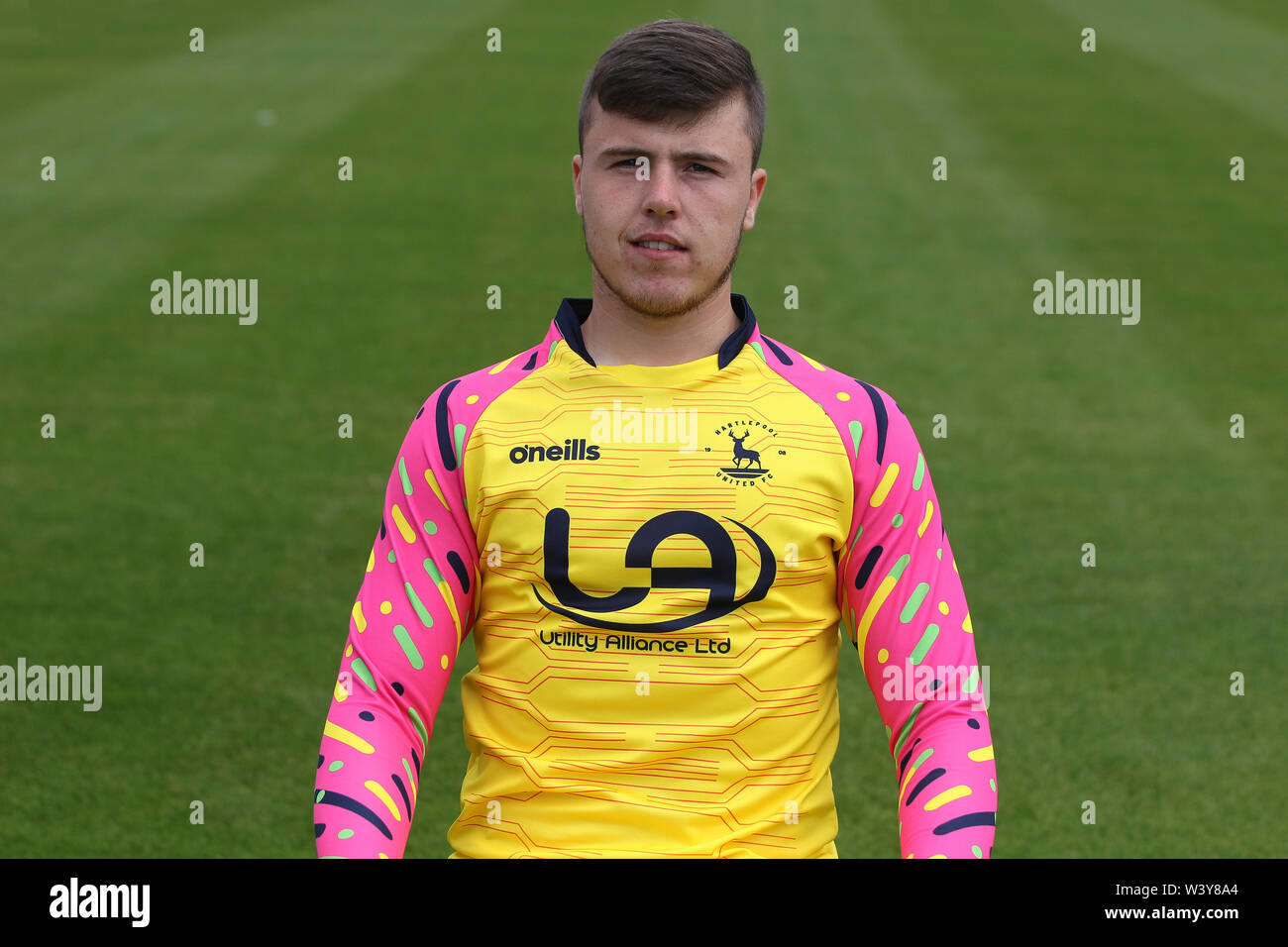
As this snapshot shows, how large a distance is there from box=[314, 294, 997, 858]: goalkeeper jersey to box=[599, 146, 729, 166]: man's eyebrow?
369 mm

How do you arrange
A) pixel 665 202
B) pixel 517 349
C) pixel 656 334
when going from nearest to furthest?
pixel 665 202
pixel 656 334
pixel 517 349

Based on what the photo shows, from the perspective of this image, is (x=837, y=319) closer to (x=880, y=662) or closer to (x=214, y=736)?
(x=214, y=736)

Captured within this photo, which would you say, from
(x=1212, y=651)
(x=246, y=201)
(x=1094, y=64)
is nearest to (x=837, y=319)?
(x=1212, y=651)

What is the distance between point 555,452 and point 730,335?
416 mm

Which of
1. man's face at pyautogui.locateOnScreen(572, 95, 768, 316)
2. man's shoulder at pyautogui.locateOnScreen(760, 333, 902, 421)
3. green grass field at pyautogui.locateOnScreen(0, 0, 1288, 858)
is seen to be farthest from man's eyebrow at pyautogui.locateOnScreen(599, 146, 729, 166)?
green grass field at pyautogui.locateOnScreen(0, 0, 1288, 858)

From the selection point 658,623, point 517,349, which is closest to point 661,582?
point 658,623

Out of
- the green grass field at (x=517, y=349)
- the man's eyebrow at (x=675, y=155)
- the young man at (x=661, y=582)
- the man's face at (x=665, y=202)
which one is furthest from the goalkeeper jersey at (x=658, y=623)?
the green grass field at (x=517, y=349)

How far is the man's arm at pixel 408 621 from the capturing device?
2668mm

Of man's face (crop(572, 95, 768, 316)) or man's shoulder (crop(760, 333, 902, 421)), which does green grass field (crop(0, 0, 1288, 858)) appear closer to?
man's shoulder (crop(760, 333, 902, 421))

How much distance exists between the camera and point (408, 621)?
275 centimetres

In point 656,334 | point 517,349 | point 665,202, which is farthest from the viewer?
point 517,349

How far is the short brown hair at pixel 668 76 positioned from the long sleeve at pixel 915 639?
62 centimetres

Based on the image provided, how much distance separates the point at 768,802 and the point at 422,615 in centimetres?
70

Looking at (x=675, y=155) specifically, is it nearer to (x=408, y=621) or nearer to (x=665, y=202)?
(x=665, y=202)
